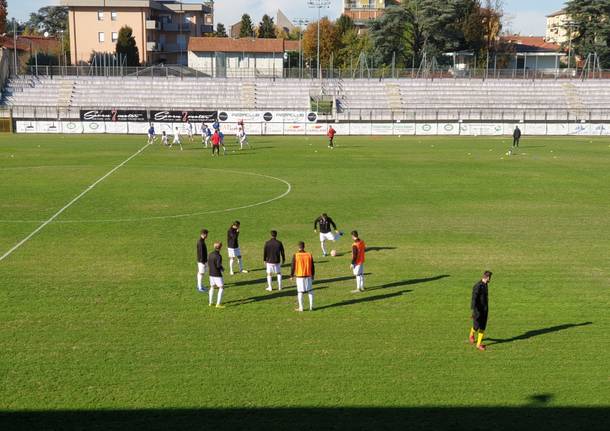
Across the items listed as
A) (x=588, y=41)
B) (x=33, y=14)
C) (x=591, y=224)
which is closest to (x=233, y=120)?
(x=591, y=224)

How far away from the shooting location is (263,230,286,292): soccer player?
57.3 feet

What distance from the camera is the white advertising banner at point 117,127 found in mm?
65625

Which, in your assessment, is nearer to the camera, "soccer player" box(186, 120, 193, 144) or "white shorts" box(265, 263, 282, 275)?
"white shorts" box(265, 263, 282, 275)

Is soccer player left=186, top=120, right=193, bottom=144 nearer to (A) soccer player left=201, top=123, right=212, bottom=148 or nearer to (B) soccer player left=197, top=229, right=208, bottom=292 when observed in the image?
(A) soccer player left=201, top=123, right=212, bottom=148

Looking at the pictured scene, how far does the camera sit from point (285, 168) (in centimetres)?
4106

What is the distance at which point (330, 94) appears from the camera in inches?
3088

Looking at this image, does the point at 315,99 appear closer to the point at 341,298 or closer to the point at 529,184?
the point at 529,184

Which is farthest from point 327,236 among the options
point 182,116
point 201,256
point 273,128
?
point 182,116

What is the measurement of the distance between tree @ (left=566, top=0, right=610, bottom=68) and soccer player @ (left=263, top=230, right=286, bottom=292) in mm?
91809

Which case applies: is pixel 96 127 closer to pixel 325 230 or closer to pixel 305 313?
pixel 325 230

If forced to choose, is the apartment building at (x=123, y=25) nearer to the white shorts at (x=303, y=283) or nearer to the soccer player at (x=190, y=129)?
the soccer player at (x=190, y=129)

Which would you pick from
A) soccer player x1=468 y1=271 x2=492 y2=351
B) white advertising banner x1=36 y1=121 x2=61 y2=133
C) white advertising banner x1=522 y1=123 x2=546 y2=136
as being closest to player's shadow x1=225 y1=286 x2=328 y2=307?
soccer player x1=468 y1=271 x2=492 y2=351

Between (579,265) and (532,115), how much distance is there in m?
57.8

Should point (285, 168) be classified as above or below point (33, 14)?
below
